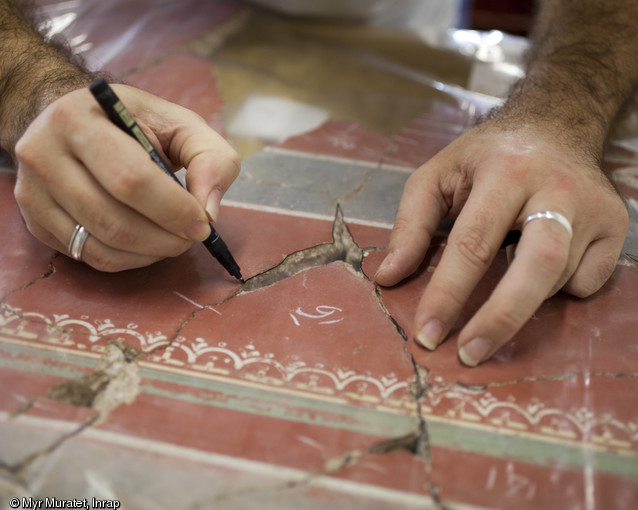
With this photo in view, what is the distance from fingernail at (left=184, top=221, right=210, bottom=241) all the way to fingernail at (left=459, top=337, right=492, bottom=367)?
47cm

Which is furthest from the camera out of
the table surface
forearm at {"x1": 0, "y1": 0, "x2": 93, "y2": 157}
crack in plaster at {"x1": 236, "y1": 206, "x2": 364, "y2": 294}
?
forearm at {"x1": 0, "y1": 0, "x2": 93, "y2": 157}

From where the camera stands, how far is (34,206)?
0.98m

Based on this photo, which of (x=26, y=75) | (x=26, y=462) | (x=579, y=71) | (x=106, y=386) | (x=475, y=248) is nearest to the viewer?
(x=26, y=462)

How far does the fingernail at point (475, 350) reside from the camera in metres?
0.92

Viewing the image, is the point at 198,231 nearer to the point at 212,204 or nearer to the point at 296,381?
the point at 212,204

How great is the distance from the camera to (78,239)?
100cm

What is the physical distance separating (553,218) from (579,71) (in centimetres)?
73

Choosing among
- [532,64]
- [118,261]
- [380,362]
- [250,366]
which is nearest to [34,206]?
[118,261]

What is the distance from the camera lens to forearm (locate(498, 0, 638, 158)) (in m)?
1.28

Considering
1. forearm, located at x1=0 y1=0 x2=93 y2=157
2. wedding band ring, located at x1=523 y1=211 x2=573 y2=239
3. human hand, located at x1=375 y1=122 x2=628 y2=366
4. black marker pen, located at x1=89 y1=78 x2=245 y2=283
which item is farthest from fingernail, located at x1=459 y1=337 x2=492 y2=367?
forearm, located at x1=0 y1=0 x2=93 y2=157

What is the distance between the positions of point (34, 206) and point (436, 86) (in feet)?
4.69

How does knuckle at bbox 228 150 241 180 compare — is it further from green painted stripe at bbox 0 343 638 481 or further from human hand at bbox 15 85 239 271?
green painted stripe at bbox 0 343 638 481

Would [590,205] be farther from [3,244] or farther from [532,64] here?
[3,244]

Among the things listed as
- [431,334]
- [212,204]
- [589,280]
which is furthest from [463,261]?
[212,204]
